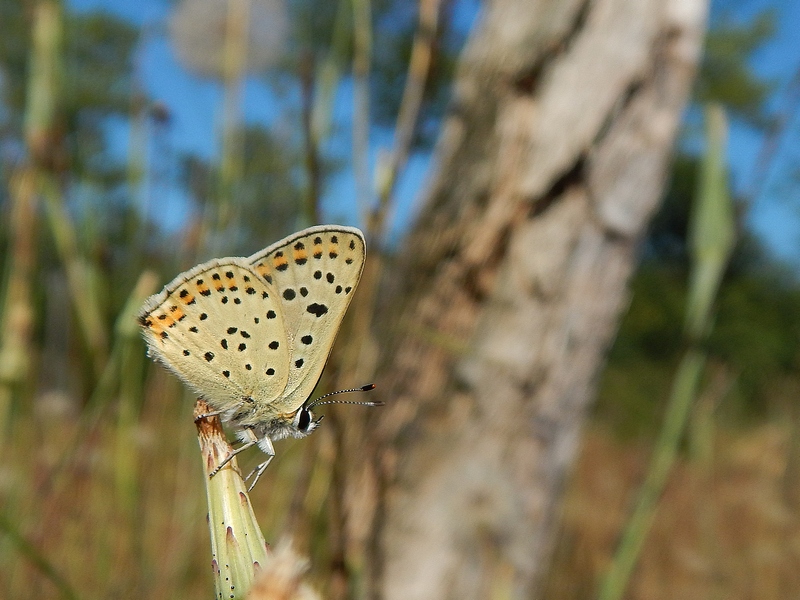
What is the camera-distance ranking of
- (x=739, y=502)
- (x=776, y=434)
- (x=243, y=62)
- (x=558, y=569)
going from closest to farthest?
(x=243, y=62), (x=558, y=569), (x=739, y=502), (x=776, y=434)

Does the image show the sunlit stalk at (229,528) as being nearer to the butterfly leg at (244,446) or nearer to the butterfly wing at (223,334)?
the butterfly leg at (244,446)

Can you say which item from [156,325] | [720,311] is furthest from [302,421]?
[720,311]

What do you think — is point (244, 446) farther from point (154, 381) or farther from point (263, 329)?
point (154, 381)

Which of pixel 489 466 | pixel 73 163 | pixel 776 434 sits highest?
pixel 73 163

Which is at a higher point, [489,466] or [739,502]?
[489,466]

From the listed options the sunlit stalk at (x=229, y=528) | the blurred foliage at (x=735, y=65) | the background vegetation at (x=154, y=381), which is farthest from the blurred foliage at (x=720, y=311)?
the sunlit stalk at (x=229, y=528)

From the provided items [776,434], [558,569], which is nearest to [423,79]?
[558,569]

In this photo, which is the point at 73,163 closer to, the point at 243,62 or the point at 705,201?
the point at 243,62
